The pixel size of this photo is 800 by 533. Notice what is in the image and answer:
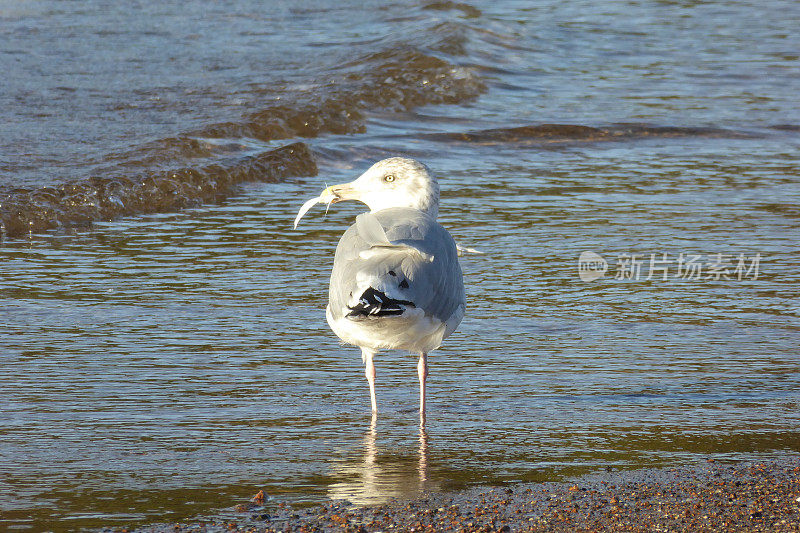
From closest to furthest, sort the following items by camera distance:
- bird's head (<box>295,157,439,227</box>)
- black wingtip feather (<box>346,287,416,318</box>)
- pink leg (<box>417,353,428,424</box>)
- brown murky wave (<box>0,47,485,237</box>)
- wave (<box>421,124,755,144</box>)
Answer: black wingtip feather (<box>346,287,416,318</box>) → pink leg (<box>417,353,428,424</box>) → bird's head (<box>295,157,439,227</box>) → brown murky wave (<box>0,47,485,237</box>) → wave (<box>421,124,755,144</box>)

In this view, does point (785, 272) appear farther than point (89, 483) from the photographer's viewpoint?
Yes

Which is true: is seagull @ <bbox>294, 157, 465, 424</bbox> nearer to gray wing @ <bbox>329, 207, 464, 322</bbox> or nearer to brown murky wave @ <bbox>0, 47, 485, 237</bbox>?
gray wing @ <bbox>329, 207, 464, 322</bbox>

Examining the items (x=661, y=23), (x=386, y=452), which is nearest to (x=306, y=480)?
(x=386, y=452)

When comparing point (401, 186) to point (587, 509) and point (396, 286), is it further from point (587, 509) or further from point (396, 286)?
point (587, 509)

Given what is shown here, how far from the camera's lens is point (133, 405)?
446cm

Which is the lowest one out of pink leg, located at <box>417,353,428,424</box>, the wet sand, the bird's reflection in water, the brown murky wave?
the bird's reflection in water

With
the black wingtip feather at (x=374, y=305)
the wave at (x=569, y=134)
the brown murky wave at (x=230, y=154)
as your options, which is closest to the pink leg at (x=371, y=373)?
the black wingtip feather at (x=374, y=305)

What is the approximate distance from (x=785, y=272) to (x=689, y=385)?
1.79 m

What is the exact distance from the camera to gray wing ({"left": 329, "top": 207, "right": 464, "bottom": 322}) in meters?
3.86

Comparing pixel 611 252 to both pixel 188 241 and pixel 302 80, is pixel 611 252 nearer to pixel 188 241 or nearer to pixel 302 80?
pixel 188 241

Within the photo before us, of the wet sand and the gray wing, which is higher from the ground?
the gray wing

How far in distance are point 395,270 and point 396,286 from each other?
0.31 ft

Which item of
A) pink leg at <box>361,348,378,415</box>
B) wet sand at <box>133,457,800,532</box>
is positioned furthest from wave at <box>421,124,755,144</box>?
wet sand at <box>133,457,800,532</box>

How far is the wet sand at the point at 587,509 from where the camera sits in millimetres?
3371
